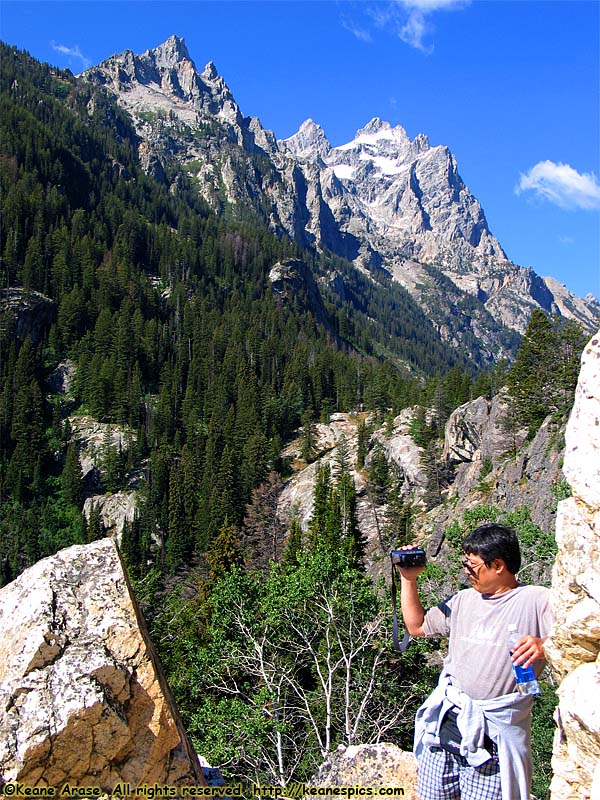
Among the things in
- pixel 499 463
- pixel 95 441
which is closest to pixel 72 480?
pixel 95 441

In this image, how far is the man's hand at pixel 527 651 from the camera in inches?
146

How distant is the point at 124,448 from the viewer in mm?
96375

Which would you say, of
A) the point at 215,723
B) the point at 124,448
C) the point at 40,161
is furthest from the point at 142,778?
the point at 40,161

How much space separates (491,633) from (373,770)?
169 inches

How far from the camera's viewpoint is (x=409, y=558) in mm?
4508

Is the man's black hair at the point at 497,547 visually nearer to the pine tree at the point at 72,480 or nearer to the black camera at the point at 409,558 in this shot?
the black camera at the point at 409,558

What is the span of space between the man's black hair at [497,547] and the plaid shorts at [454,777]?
4.52 feet

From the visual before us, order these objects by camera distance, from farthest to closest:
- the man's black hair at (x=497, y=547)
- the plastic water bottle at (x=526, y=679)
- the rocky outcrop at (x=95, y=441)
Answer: the rocky outcrop at (x=95, y=441) → the man's black hair at (x=497, y=547) → the plastic water bottle at (x=526, y=679)

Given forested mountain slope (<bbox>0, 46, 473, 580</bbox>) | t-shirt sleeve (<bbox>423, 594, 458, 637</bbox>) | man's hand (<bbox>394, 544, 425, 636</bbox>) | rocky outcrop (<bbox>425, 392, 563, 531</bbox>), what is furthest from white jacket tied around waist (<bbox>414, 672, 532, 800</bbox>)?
forested mountain slope (<bbox>0, 46, 473, 580</bbox>)

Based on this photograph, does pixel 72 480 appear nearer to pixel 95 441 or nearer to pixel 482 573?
pixel 95 441

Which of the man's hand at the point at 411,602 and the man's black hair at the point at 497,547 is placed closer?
the man's black hair at the point at 497,547

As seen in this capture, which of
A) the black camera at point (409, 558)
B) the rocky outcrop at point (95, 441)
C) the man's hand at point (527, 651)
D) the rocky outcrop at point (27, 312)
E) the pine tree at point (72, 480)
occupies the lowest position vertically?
the man's hand at point (527, 651)

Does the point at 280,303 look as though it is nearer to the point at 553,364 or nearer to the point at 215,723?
the point at 553,364

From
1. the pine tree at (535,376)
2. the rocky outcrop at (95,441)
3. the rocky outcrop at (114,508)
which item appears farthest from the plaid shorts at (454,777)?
the rocky outcrop at (95,441)
